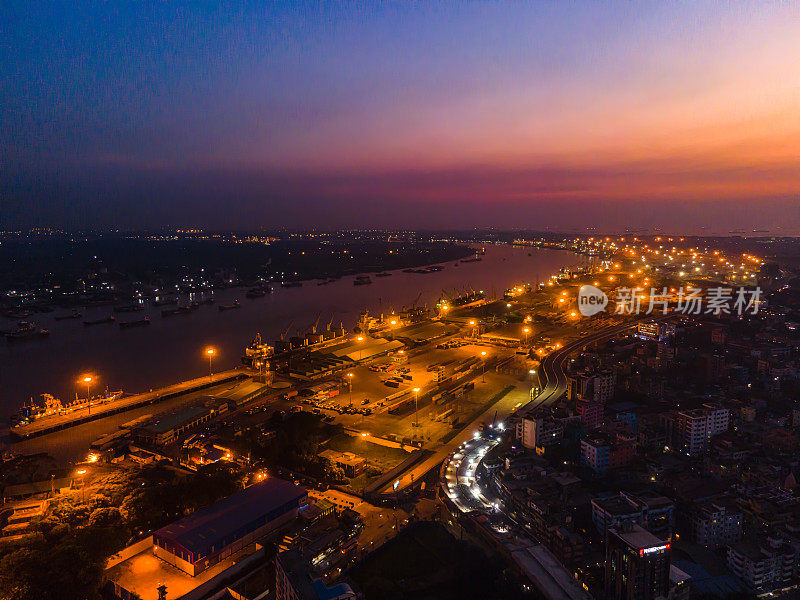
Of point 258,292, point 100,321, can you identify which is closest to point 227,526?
point 100,321

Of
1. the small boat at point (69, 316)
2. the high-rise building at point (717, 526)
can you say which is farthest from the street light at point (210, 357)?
the high-rise building at point (717, 526)

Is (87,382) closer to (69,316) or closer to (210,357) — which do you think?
(210,357)

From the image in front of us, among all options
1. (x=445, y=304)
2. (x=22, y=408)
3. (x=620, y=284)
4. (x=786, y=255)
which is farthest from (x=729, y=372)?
(x=786, y=255)

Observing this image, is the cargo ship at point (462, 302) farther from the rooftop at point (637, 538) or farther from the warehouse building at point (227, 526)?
the rooftop at point (637, 538)

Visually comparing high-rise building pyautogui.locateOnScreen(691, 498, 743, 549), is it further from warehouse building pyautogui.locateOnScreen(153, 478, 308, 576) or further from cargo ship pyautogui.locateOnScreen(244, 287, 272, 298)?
cargo ship pyautogui.locateOnScreen(244, 287, 272, 298)

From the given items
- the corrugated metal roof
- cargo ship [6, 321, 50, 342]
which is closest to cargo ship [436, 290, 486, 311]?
cargo ship [6, 321, 50, 342]
